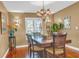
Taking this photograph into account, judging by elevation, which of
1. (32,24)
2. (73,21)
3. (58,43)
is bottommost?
(58,43)

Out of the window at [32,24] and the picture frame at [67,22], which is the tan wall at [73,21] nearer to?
the picture frame at [67,22]

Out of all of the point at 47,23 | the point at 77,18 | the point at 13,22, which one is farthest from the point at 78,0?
the point at 13,22

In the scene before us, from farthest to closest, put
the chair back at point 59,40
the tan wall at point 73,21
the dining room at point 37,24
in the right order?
the tan wall at point 73,21 < the dining room at point 37,24 < the chair back at point 59,40

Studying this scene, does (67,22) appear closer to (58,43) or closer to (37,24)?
(37,24)

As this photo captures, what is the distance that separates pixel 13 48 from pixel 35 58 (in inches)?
95.2

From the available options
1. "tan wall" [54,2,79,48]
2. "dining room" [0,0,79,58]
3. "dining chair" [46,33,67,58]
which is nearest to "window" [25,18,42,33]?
"dining room" [0,0,79,58]

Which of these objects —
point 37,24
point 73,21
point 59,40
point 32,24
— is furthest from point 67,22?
point 59,40

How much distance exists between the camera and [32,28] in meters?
8.80

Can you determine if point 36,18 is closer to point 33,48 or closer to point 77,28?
point 77,28

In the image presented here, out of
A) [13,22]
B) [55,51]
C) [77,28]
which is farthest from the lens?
[13,22]

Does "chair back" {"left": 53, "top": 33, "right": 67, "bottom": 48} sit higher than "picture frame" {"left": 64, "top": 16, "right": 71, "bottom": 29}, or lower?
lower

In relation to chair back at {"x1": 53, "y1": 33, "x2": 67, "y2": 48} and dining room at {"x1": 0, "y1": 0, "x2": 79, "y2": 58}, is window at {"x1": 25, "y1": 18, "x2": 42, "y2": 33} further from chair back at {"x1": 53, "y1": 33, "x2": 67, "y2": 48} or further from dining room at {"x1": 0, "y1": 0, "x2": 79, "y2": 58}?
chair back at {"x1": 53, "y1": 33, "x2": 67, "y2": 48}

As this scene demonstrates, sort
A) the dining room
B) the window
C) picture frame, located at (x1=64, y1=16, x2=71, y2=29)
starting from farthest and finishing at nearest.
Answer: the window < picture frame, located at (x1=64, y1=16, x2=71, y2=29) < the dining room

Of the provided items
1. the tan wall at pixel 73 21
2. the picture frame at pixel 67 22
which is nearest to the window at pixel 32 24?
the picture frame at pixel 67 22
